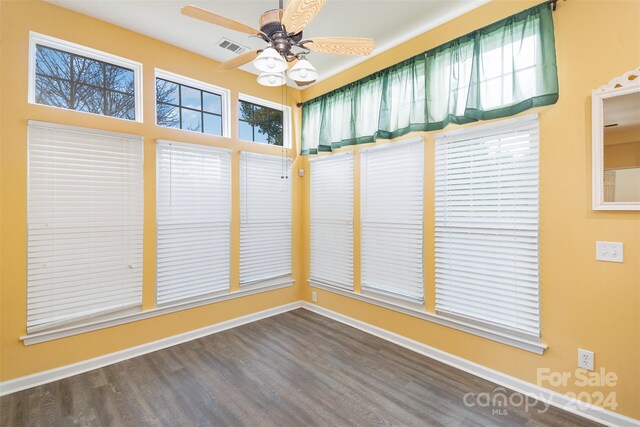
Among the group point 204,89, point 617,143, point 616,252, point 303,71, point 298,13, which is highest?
point 204,89

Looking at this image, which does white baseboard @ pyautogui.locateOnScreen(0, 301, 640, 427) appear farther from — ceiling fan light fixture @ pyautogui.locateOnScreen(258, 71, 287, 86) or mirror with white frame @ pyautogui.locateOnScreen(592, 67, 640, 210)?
ceiling fan light fixture @ pyautogui.locateOnScreen(258, 71, 287, 86)

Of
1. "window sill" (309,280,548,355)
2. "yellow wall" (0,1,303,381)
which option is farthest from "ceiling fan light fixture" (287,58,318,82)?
"window sill" (309,280,548,355)

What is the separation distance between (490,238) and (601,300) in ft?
2.51

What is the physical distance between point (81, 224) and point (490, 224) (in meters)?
3.53

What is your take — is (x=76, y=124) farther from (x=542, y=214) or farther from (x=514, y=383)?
(x=514, y=383)

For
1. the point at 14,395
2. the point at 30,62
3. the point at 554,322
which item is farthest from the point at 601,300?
the point at 30,62

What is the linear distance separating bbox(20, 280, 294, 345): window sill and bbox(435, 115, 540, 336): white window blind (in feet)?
7.48

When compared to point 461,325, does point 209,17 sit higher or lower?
higher

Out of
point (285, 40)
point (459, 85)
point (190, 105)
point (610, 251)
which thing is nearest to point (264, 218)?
point (190, 105)

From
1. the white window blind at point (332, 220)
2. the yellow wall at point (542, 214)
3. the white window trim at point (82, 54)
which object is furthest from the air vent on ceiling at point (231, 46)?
the white window blind at point (332, 220)

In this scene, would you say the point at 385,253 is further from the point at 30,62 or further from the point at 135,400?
the point at 30,62

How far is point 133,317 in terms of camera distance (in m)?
2.91

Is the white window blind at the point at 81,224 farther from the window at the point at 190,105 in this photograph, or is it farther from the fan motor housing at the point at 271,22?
the fan motor housing at the point at 271,22

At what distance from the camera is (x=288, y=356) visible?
290cm
